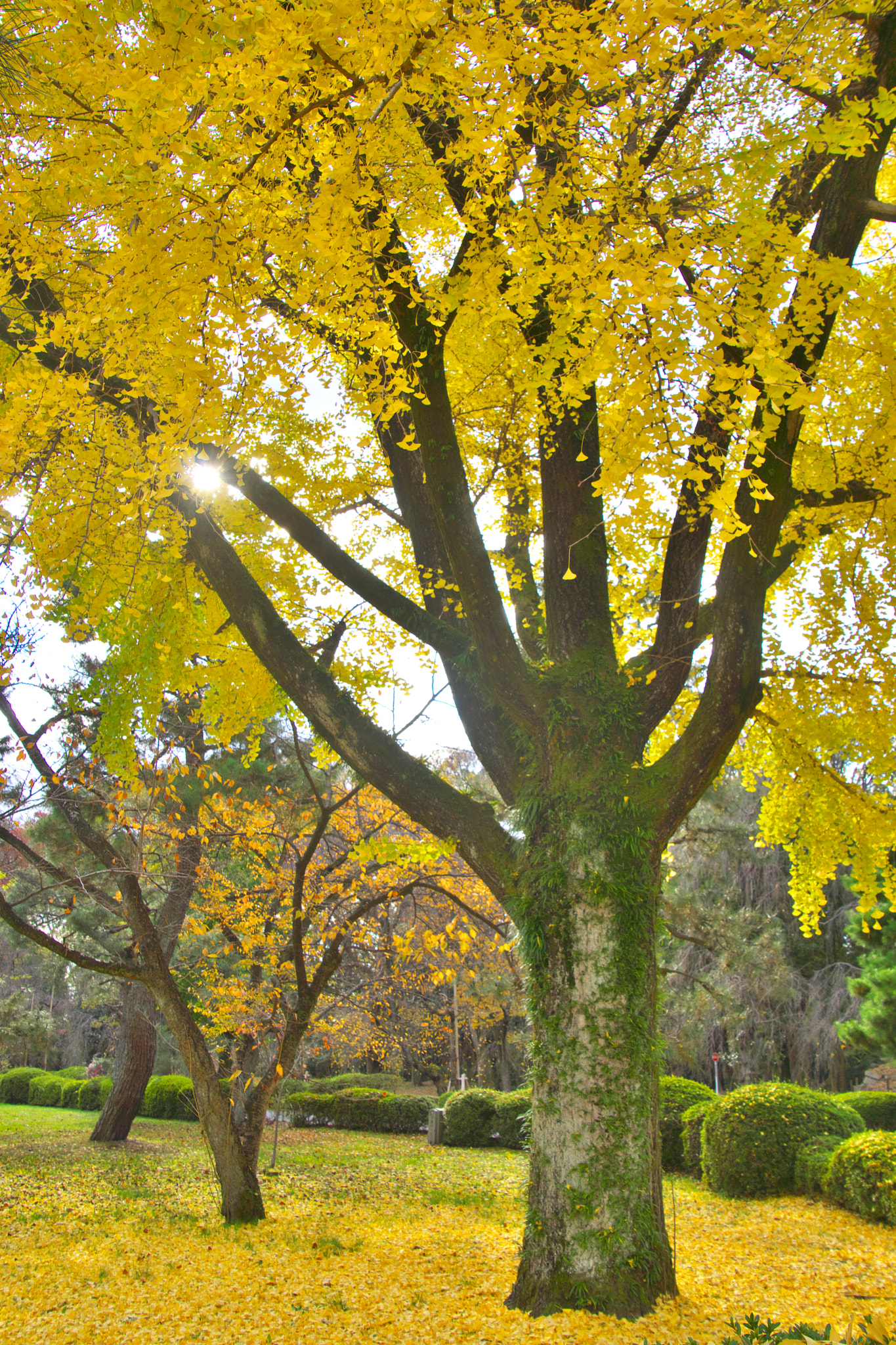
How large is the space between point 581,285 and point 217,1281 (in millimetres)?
5429

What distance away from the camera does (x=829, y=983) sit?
17.6m

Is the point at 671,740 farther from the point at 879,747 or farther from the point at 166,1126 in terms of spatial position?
the point at 166,1126

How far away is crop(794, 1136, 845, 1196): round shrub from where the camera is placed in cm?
707

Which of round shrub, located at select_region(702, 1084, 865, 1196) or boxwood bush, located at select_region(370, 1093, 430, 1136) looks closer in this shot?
round shrub, located at select_region(702, 1084, 865, 1196)

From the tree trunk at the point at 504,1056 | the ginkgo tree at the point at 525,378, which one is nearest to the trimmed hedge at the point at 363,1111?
the tree trunk at the point at 504,1056

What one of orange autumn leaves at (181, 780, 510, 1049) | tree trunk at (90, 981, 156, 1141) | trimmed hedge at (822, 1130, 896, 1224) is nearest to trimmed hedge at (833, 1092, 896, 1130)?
trimmed hedge at (822, 1130, 896, 1224)

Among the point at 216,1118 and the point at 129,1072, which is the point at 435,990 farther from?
the point at 216,1118

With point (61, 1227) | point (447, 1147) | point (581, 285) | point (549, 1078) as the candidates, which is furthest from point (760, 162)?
point (447, 1147)

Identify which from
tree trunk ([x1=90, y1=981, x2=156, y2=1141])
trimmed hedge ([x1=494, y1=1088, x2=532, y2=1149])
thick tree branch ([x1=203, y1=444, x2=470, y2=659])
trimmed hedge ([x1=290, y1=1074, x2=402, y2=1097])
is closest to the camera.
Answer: thick tree branch ([x1=203, y1=444, x2=470, y2=659])

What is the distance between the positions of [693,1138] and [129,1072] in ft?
25.2

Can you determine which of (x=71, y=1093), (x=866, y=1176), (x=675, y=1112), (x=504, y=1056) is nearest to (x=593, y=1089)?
(x=866, y=1176)

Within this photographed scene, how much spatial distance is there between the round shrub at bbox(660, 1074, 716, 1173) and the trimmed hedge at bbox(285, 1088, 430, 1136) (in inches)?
229

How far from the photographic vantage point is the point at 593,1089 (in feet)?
11.7

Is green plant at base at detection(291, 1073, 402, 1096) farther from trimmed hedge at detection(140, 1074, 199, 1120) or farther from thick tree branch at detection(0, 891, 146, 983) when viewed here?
thick tree branch at detection(0, 891, 146, 983)
